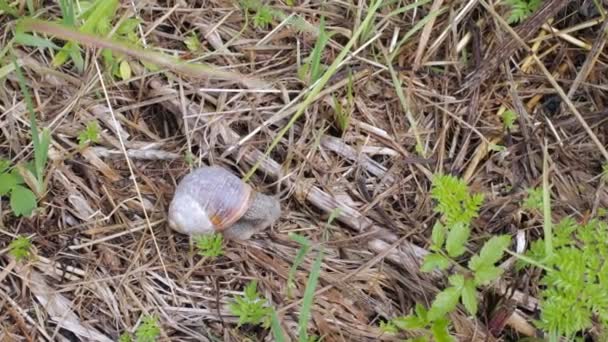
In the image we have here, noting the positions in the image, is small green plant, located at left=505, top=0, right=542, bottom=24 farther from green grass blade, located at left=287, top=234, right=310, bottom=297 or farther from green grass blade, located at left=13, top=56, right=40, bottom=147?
green grass blade, located at left=13, top=56, right=40, bottom=147

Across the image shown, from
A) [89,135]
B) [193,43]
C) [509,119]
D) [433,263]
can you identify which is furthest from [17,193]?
[509,119]

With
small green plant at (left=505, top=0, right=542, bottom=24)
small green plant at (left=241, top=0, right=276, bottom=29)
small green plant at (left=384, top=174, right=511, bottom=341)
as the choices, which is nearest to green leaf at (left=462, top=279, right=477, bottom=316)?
small green plant at (left=384, top=174, right=511, bottom=341)

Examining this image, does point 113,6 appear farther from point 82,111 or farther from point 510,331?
point 510,331

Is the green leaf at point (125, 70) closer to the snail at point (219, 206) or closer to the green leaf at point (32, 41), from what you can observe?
the green leaf at point (32, 41)

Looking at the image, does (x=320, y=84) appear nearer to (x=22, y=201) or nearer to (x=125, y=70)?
(x=125, y=70)

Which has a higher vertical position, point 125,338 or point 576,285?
point 576,285

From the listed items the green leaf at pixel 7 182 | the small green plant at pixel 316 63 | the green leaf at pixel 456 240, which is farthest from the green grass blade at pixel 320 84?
the green leaf at pixel 7 182

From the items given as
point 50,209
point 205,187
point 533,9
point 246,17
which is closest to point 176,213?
point 205,187
